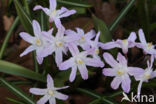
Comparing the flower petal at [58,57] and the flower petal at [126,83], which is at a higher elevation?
the flower petal at [58,57]

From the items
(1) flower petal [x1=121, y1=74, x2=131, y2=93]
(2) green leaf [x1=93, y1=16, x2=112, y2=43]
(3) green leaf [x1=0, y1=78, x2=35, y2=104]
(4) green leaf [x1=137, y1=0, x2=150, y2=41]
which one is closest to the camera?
(1) flower petal [x1=121, y1=74, x2=131, y2=93]

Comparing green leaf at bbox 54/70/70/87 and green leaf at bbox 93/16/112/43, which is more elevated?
green leaf at bbox 93/16/112/43

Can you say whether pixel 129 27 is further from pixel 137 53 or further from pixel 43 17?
pixel 43 17

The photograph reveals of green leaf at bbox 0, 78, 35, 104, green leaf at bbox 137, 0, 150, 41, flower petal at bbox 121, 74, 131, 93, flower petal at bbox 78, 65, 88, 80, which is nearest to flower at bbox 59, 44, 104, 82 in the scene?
flower petal at bbox 78, 65, 88, 80

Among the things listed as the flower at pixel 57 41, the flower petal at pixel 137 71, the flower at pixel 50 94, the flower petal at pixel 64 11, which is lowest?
the flower at pixel 50 94

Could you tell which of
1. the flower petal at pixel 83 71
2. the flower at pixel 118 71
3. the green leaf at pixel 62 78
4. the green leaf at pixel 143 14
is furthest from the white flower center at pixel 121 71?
the green leaf at pixel 143 14

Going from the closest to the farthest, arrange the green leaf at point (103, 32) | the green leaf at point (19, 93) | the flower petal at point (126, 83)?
the flower petal at point (126, 83)
the green leaf at point (19, 93)
the green leaf at point (103, 32)

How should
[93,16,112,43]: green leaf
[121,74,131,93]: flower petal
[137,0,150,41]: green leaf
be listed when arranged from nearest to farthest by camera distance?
1. [121,74,131,93]: flower petal
2. [93,16,112,43]: green leaf
3. [137,0,150,41]: green leaf

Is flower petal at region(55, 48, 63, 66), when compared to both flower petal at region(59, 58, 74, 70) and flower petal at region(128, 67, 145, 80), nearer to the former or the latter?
flower petal at region(59, 58, 74, 70)

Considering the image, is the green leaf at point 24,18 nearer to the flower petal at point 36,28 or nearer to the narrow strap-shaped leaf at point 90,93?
the flower petal at point 36,28

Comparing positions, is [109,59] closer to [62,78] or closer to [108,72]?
[108,72]

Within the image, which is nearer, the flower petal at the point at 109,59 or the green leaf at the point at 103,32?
the flower petal at the point at 109,59
